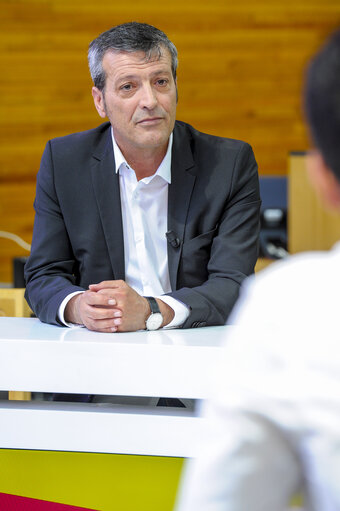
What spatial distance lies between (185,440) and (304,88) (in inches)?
33.6

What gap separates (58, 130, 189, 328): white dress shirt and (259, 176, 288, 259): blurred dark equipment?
2.18 meters

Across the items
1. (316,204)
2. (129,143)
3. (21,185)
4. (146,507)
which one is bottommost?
(21,185)

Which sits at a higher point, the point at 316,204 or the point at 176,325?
the point at 176,325

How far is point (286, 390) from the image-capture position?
580 millimetres

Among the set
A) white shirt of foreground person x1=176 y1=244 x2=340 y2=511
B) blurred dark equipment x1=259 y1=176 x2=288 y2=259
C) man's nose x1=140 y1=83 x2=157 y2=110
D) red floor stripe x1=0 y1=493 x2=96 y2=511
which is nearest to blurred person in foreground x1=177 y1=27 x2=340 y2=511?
white shirt of foreground person x1=176 y1=244 x2=340 y2=511

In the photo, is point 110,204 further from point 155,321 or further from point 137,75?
point 155,321

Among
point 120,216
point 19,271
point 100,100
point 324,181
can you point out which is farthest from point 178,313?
point 19,271

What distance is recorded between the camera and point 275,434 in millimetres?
596

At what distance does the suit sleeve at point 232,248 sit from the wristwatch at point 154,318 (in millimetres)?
71

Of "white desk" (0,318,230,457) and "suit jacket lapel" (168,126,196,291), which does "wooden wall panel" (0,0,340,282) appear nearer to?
"suit jacket lapel" (168,126,196,291)

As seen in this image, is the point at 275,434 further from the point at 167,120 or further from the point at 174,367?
the point at 167,120

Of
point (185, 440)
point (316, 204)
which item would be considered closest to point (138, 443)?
point (185, 440)

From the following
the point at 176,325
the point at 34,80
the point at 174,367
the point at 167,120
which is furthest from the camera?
the point at 34,80

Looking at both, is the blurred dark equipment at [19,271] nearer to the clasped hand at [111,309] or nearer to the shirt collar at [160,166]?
the shirt collar at [160,166]
